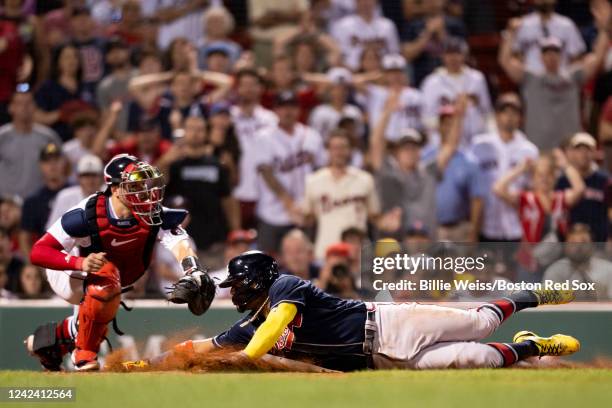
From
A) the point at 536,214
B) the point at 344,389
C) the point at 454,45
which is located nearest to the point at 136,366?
the point at 344,389

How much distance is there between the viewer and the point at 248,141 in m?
14.4

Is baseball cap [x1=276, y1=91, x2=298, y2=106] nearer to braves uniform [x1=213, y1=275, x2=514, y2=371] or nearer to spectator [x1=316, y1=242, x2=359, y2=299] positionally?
spectator [x1=316, y1=242, x2=359, y2=299]

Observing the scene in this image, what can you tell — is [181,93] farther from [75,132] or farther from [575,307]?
[575,307]

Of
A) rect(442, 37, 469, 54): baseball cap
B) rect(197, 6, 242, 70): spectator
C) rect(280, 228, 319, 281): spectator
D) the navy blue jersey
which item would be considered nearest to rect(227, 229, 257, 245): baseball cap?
rect(280, 228, 319, 281): spectator

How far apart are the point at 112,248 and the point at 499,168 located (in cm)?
630

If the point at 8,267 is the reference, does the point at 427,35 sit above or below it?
above

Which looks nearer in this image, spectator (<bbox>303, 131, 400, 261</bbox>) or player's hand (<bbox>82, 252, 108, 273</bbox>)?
player's hand (<bbox>82, 252, 108, 273</bbox>)

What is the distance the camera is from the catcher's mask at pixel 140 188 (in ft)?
29.4

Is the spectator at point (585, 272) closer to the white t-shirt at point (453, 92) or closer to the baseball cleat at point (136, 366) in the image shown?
the baseball cleat at point (136, 366)

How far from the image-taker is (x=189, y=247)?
9.31 m

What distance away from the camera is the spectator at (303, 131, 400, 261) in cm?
1378

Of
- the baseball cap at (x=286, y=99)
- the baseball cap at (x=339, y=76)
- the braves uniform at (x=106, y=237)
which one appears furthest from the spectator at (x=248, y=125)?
the braves uniform at (x=106, y=237)

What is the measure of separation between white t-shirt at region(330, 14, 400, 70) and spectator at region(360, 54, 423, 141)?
676 millimetres

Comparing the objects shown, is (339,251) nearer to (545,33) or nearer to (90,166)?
(90,166)
